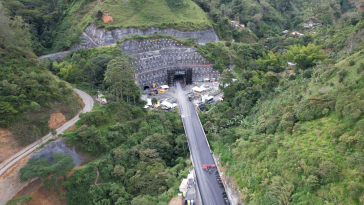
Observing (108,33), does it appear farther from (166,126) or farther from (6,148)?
(6,148)

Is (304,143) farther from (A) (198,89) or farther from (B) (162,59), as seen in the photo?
(B) (162,59)

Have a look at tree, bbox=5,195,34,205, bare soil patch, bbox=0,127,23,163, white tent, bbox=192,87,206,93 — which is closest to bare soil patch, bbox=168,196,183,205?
tree, bbox=5,195,34,205

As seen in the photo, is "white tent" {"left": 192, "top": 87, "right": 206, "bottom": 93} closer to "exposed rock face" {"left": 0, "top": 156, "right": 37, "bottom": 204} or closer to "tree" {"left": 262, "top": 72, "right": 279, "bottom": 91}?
"tree" {"left": 262, "top": 72, "right": 279, "bottom": 91}

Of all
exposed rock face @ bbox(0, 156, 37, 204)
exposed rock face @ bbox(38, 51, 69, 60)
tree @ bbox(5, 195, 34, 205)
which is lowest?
tree @ bbox(5, 195, 34, 205)

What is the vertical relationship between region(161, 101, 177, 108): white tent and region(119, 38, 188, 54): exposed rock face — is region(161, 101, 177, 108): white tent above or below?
below

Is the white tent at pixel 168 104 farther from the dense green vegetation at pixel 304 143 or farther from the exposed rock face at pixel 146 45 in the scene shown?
the exposed rock face at pixel 146 45

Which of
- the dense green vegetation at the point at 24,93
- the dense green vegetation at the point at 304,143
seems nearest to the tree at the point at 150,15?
the dense green vegetation at the point at 24,93
